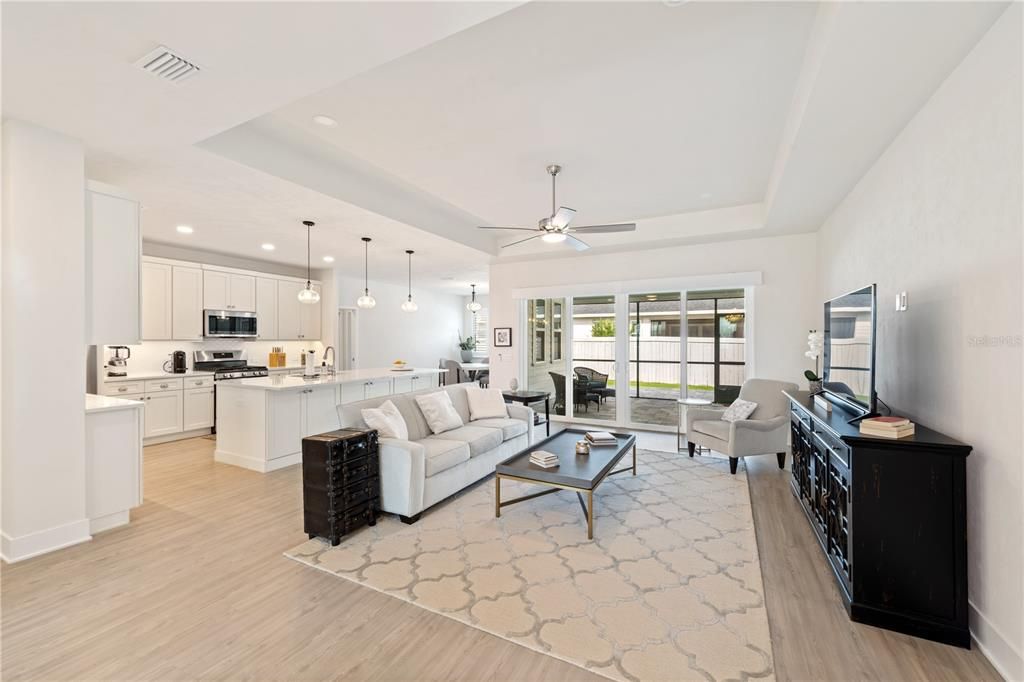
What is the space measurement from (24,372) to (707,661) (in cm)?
411

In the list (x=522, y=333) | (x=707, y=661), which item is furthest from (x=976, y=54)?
(x=522, y=333)

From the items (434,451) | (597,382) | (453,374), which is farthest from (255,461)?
(453,374)

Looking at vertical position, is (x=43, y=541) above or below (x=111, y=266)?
below

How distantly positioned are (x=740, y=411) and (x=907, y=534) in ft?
9.15

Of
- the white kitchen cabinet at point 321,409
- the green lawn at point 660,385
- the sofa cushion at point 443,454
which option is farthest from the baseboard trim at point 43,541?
the green lawn at point 660,385

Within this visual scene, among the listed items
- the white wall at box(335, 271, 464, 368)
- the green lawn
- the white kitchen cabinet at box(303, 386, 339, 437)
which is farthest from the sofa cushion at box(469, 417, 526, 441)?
the white wall at box(335, 271, 464, 368)

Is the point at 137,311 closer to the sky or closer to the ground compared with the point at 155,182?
closer to the ground

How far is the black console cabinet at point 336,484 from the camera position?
2.93 m

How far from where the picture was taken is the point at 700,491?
396cm

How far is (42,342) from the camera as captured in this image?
9.29 feet

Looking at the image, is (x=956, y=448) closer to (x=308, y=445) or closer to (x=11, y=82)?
(x=308, y=445)

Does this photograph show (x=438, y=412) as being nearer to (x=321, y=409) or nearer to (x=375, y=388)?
(x=321, y=409)

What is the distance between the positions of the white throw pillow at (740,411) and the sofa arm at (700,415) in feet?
0.28

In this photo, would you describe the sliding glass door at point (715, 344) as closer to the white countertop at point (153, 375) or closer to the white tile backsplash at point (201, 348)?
the white tile backsplash at point (201, 348)
